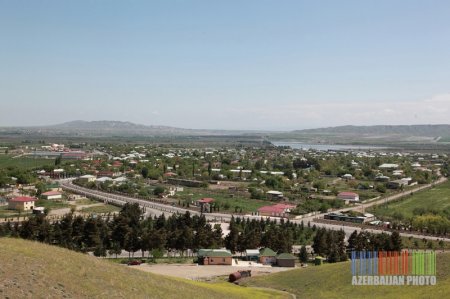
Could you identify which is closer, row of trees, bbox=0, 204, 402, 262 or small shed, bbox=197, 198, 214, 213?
row of trees, bbox=0, 204, 402, 262

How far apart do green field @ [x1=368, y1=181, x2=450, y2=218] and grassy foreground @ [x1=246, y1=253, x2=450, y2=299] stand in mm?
38575

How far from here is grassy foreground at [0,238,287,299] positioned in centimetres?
1694

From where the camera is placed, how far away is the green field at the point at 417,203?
226 feet

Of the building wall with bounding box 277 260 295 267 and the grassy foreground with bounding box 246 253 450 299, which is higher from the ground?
the grassy foreground with bounding box 246 253 450 299

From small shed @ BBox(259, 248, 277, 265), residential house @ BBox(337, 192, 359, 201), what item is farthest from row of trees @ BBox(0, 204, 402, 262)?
residential house @ BBox(337, 192, 359, 201)

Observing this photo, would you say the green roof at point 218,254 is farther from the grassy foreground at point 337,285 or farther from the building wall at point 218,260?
the grassy foreground at point 337,285

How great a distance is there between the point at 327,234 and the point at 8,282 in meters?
32.6

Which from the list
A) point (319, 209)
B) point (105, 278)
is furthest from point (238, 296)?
point (319, 209)

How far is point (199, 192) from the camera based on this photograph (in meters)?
88.2

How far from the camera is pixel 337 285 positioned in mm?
26938

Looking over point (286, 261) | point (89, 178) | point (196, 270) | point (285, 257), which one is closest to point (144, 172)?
point (89, 178)

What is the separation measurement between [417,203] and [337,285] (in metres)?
55.6

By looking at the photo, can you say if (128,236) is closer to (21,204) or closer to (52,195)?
(21,204)

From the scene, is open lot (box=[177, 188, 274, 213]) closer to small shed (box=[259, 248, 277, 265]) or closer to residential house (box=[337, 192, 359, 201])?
residential house (box=[337, 192, 359, 201])
